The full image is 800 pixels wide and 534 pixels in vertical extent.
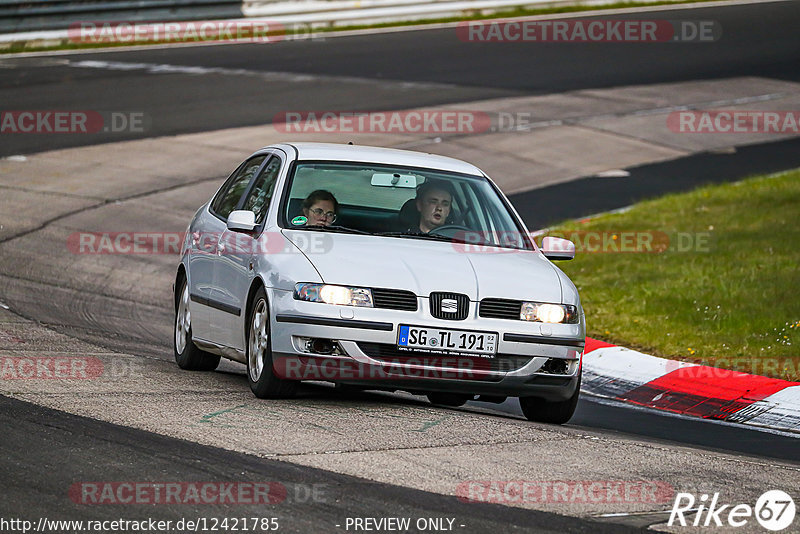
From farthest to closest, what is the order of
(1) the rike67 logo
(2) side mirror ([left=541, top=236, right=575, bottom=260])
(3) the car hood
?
(2) side mirror ([left=541, top=236, right=575, bottom=260]) < (3) the car hood < (1) the rike67 logo

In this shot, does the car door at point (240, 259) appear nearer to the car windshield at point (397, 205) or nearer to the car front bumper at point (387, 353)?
the car windshield at point (397, 205)

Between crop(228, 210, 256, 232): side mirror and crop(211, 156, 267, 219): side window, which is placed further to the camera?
crop(211, 156, 267, 219): side window

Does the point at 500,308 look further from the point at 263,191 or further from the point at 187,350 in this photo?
the point at 187,350

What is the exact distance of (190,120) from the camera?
2223 centimetres

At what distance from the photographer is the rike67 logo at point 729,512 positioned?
5.87 meters

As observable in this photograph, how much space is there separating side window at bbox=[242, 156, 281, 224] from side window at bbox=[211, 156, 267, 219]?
0.58ft

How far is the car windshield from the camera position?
8781 millimetres

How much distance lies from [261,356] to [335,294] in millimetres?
640

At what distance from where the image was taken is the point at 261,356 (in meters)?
8.09

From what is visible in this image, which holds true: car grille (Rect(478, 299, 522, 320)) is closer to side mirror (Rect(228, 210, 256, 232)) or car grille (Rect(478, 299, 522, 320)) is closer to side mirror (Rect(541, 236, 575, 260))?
side mirror (Rect(541, 236, 575, 260))

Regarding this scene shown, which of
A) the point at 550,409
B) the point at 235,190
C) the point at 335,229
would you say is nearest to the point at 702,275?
the point at 550,409

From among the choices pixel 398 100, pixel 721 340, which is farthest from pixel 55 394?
pixel 398 100

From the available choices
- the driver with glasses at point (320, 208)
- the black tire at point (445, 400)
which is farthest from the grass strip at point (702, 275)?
the driver with glasses at point (320, 208)

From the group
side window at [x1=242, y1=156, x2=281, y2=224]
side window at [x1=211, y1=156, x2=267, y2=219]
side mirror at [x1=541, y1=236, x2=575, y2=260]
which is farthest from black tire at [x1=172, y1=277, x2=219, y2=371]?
side mirror at [x1=541, y1=236, x2=575, y2=260]
